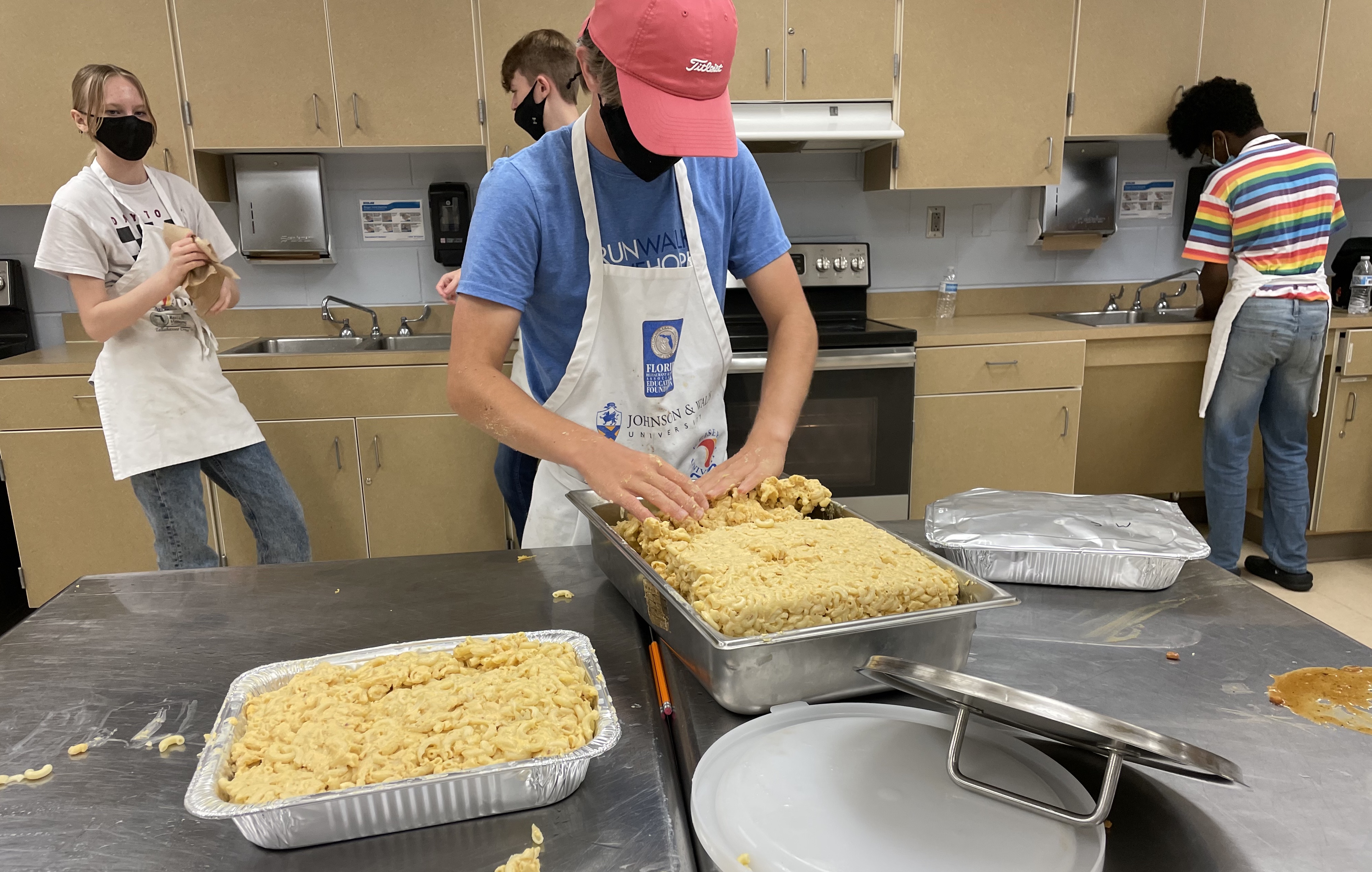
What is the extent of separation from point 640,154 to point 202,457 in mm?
1605

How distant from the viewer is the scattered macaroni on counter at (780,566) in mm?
877

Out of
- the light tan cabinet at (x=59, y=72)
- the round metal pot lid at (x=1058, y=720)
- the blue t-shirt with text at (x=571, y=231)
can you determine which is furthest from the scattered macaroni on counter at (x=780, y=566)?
the light tan cabinet at (x=59, y=72)

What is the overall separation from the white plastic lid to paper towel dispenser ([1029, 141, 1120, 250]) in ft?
10.8

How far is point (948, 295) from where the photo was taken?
3.67m

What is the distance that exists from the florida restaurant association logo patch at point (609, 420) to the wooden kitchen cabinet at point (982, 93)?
2153 millimetres

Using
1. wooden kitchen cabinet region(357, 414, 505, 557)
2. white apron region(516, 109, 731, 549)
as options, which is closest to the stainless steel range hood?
wooden kitchen cabinet region(357, 414, 505, 557)

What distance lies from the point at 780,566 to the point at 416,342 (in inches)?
108

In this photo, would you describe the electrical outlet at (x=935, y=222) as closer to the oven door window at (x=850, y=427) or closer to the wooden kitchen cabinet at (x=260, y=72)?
the oven door window at (x=850, y=427)

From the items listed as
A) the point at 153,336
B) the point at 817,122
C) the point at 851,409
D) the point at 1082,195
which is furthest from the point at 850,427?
the point at 153,336

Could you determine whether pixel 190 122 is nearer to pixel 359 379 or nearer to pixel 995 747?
pixel 359 379

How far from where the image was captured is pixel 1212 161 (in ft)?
11.9

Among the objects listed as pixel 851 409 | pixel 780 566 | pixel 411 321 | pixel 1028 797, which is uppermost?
pixel 411 321

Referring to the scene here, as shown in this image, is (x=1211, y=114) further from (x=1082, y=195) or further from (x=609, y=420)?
(x=609, y=420)

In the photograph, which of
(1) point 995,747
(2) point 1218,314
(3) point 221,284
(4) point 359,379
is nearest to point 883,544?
(1) point 995,747
